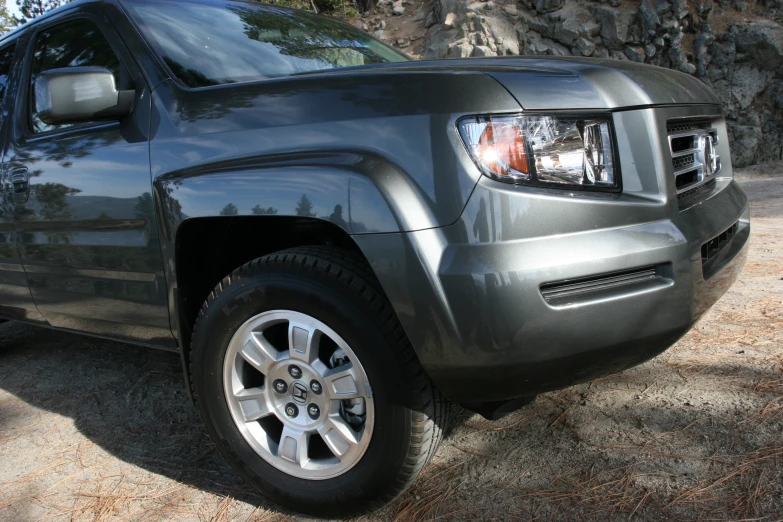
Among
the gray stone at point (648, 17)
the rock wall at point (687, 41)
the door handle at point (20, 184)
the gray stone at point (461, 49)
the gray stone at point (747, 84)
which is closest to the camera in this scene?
the door handle at point (20, 184)

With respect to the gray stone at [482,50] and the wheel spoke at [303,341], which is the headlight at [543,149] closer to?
the wheel spoke at [303,341]

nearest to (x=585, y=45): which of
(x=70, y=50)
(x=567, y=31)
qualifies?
(x=567, y=31)

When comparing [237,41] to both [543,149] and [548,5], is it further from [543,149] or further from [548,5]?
[548,5]

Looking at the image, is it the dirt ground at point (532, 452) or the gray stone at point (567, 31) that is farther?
the gray stone at point (567, 31)

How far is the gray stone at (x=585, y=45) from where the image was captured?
1345 cm

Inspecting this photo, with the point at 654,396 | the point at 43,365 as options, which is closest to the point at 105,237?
the point at 43,365

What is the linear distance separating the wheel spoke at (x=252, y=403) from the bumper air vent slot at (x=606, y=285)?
100 centimetres

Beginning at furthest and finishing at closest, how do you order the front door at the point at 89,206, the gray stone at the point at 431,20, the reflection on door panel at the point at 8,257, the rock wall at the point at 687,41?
the gray stone at the point at 431,20 < the rock wall at the point at 687,41 < the reflection on door panel at the point at 8,257 < the front door at the point at 89,206

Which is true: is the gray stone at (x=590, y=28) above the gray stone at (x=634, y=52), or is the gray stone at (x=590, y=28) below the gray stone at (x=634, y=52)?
above

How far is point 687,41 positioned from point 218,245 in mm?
14185

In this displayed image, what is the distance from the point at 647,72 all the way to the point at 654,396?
128 cm

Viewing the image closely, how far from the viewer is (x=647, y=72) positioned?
6.15ft

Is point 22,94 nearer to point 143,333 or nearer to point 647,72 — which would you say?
point 143,333

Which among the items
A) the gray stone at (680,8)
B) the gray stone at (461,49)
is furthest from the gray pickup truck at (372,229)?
the gray stone at (680,8)
